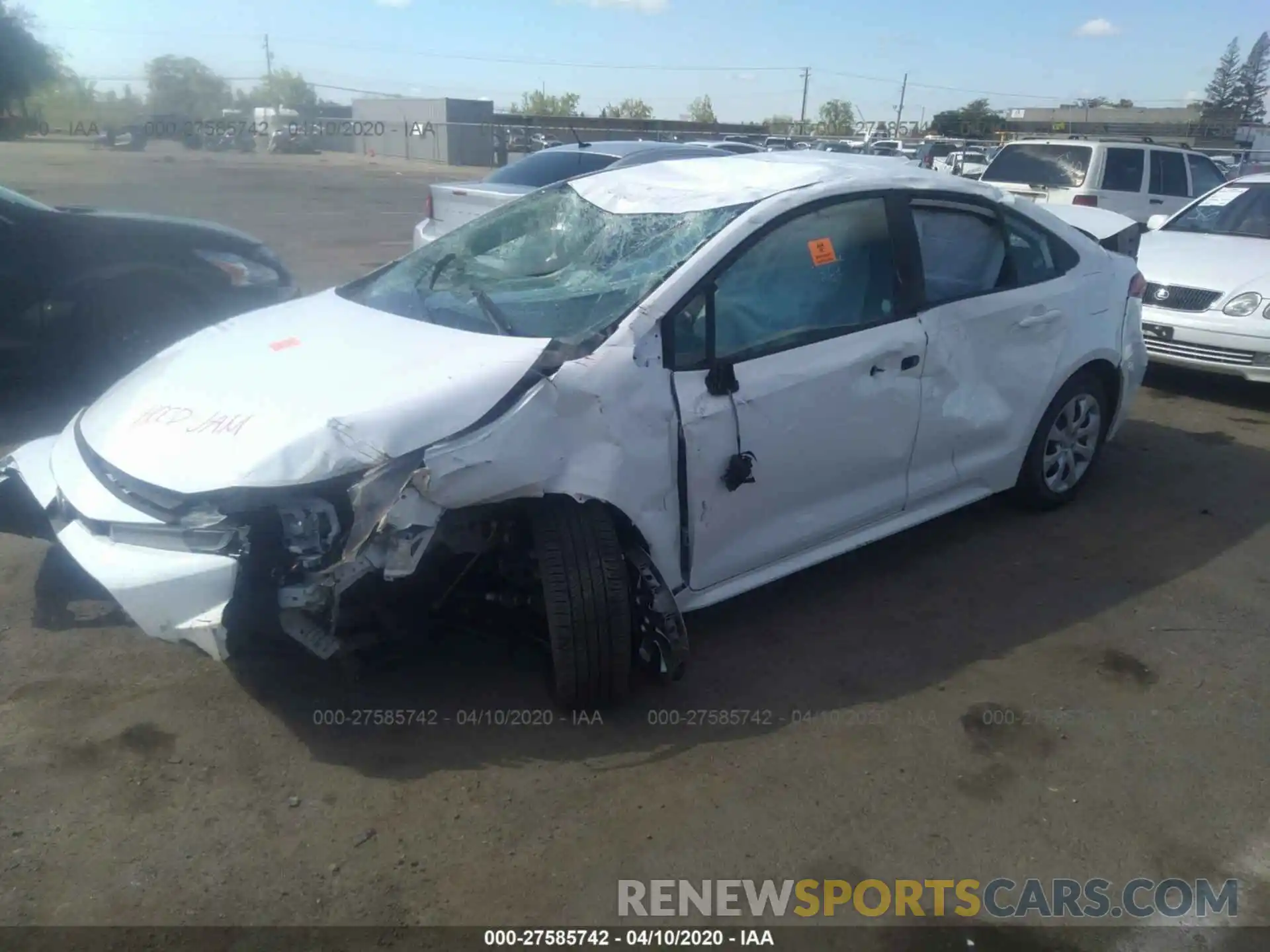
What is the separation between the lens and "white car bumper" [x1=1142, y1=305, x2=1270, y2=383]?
22.1ft

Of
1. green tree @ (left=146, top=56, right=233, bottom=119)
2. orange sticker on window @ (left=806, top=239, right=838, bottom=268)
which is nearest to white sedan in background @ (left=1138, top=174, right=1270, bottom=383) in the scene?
orange sticker on window @ (left=806, top=239, right=838, bottom=268)

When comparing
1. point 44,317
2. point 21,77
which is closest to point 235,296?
point 44,317

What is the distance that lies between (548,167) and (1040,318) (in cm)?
607

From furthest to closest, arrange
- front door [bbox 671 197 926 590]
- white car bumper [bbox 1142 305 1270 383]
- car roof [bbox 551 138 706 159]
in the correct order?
car roof [bbox 551 138 706 159], white car bumper [bbox 1142 305 1270 383], front door [bbox 671 197 926 590]

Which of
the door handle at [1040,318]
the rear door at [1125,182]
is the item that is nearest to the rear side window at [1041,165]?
the rear door at [1125,182]

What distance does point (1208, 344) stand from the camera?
22.8 feet

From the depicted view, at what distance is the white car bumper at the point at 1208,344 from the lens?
6734 millimetres

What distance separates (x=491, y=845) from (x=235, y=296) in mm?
4774

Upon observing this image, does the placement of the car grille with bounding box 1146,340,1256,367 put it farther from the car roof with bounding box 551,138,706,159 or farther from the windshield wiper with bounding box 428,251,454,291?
the windshield wiper with bounding box 428,251,454,291

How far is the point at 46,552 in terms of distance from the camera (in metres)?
4.23

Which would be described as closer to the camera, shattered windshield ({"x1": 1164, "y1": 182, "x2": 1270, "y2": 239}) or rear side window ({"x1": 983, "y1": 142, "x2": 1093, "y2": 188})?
shattered windshield ({"x1": 1164, "y1": 182, "x2": 1270, "y2": 239})

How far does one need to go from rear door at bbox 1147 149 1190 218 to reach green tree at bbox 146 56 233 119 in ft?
110

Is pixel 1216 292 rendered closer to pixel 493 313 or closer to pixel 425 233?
pixel 493 313

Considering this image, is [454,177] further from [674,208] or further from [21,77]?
[674,208]
